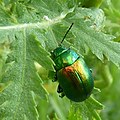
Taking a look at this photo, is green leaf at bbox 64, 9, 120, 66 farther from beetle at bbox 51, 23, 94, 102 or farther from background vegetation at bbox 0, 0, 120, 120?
beetle at bbox 51, 23, 94, 102

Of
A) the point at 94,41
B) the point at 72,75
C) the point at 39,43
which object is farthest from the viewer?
the point at 72,75

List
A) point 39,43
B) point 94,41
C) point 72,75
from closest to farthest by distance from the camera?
point 39,43
point 94,41
point 72,75

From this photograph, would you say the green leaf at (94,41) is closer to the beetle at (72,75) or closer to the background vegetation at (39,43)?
the background vegetation at (39,43)

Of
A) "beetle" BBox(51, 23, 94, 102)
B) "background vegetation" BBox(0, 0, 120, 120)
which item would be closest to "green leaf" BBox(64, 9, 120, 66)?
"background vegetation" BBox(0, 0, 120, 120)

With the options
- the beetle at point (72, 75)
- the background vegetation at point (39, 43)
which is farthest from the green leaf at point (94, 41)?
the beetle at point (72, 75)

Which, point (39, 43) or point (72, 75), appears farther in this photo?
point (72, 75)

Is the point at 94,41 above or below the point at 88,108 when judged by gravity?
above

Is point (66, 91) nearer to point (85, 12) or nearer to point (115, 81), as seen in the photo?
point (85, 12)

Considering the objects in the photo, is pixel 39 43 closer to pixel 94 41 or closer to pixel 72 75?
pixel 94 41

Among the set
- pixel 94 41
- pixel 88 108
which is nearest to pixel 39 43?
pixel 94 41

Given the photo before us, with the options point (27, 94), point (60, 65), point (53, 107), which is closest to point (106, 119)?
point (53, 107)

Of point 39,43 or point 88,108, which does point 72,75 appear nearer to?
point 88,108
